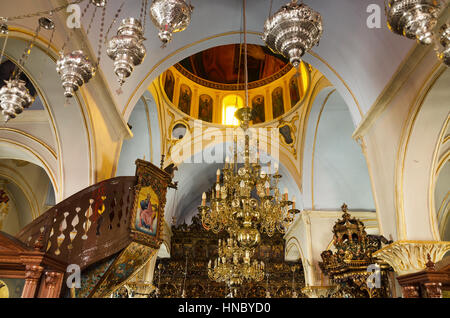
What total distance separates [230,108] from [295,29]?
11.2m

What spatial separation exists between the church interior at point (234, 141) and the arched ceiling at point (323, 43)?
3 centimetres

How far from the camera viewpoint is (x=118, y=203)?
4.51 meters

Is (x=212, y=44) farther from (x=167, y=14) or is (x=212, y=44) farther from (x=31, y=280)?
(x=31, y=280)

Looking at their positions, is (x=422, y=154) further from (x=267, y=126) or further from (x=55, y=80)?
(x=267, y=126)

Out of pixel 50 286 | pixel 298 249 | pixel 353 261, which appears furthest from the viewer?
pixel 298 249

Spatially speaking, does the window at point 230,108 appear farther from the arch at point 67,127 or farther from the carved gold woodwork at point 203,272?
the arch at point 67,127

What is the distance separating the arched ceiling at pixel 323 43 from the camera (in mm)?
5395

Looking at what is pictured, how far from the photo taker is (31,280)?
3.03m

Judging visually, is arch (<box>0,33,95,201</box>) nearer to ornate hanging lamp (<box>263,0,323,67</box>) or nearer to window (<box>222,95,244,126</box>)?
ornate hanging lamp (<box>263,0,323,67</box>)

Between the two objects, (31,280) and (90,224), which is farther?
(90,224)

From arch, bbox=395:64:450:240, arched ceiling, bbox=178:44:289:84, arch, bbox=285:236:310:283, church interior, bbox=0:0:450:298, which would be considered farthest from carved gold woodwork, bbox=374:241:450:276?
arched ceiling, bbox=178:44:289:84

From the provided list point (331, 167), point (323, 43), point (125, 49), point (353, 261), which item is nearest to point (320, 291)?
point (353, 261)

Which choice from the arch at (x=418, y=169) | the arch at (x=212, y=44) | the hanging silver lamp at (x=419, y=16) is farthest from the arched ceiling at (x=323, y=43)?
the hanging silver lamp at (x=419, y=16)
